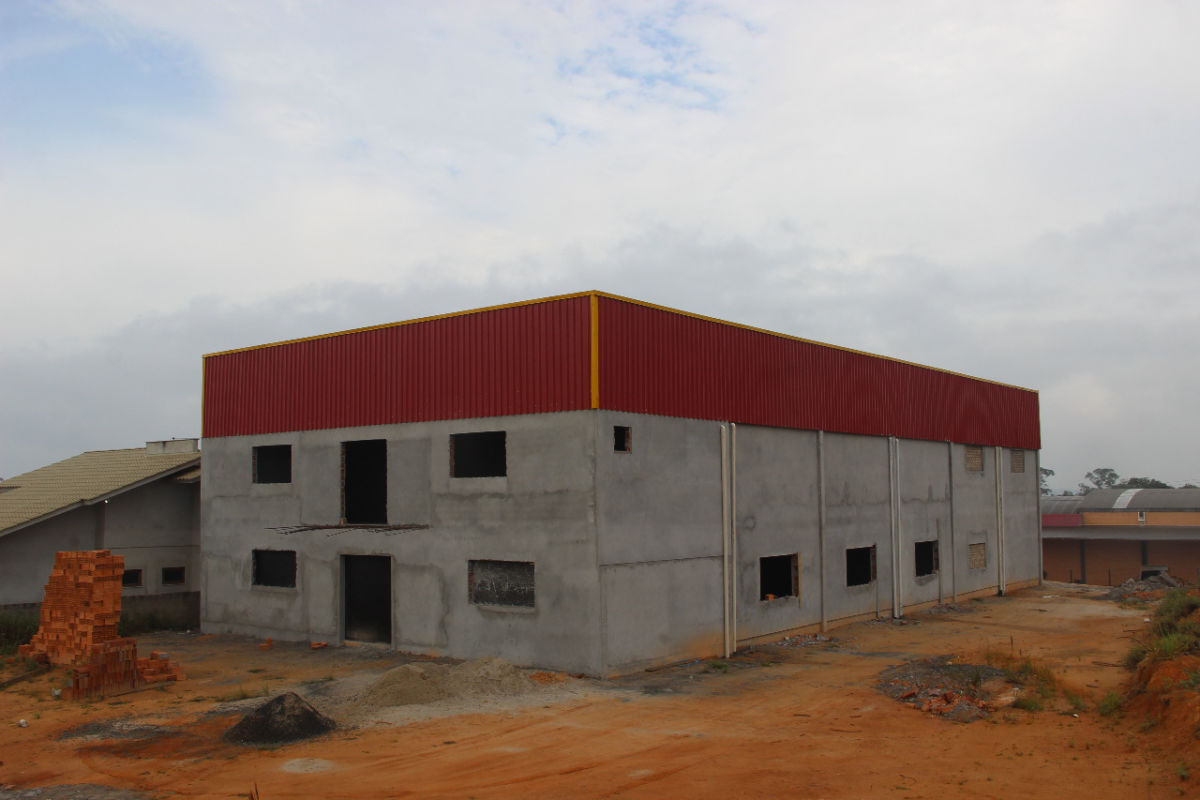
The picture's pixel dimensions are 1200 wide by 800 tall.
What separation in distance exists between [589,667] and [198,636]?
13963mm

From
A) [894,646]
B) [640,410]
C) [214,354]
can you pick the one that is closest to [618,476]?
[640,410]

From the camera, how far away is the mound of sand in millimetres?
13961

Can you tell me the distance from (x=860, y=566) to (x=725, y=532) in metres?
7.73

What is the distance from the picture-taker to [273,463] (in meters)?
26.6

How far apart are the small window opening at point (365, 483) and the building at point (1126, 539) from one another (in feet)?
133

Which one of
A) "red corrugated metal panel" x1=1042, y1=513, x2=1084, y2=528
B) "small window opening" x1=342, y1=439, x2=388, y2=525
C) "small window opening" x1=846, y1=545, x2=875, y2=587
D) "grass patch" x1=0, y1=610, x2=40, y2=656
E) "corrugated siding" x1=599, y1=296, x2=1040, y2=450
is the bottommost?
"grass patch" x1=0, y1=610, x2=40, y2=656

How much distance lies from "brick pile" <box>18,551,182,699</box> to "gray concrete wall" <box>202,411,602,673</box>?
4629 millimetres

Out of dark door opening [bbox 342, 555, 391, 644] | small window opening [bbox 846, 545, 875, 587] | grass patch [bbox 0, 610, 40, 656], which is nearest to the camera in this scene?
dark door opening [bbox 342, 555, 391, 644]

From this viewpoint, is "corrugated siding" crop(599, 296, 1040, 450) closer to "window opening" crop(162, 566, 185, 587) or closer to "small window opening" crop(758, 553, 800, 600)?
"small window opening" crop(758, 553, 800, 600)

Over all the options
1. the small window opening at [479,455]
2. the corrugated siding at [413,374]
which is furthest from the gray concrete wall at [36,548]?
the small window opening at [479,455]

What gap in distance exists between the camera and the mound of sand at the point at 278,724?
14.0m

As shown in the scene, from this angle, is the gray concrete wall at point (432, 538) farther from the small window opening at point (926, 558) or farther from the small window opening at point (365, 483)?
the small window opening at point (926, 558)

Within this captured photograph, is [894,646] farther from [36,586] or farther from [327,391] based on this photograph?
[36,586]

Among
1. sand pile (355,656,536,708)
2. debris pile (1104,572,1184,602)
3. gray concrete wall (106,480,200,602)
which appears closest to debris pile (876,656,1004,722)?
sand pile (355,656,536,708)
